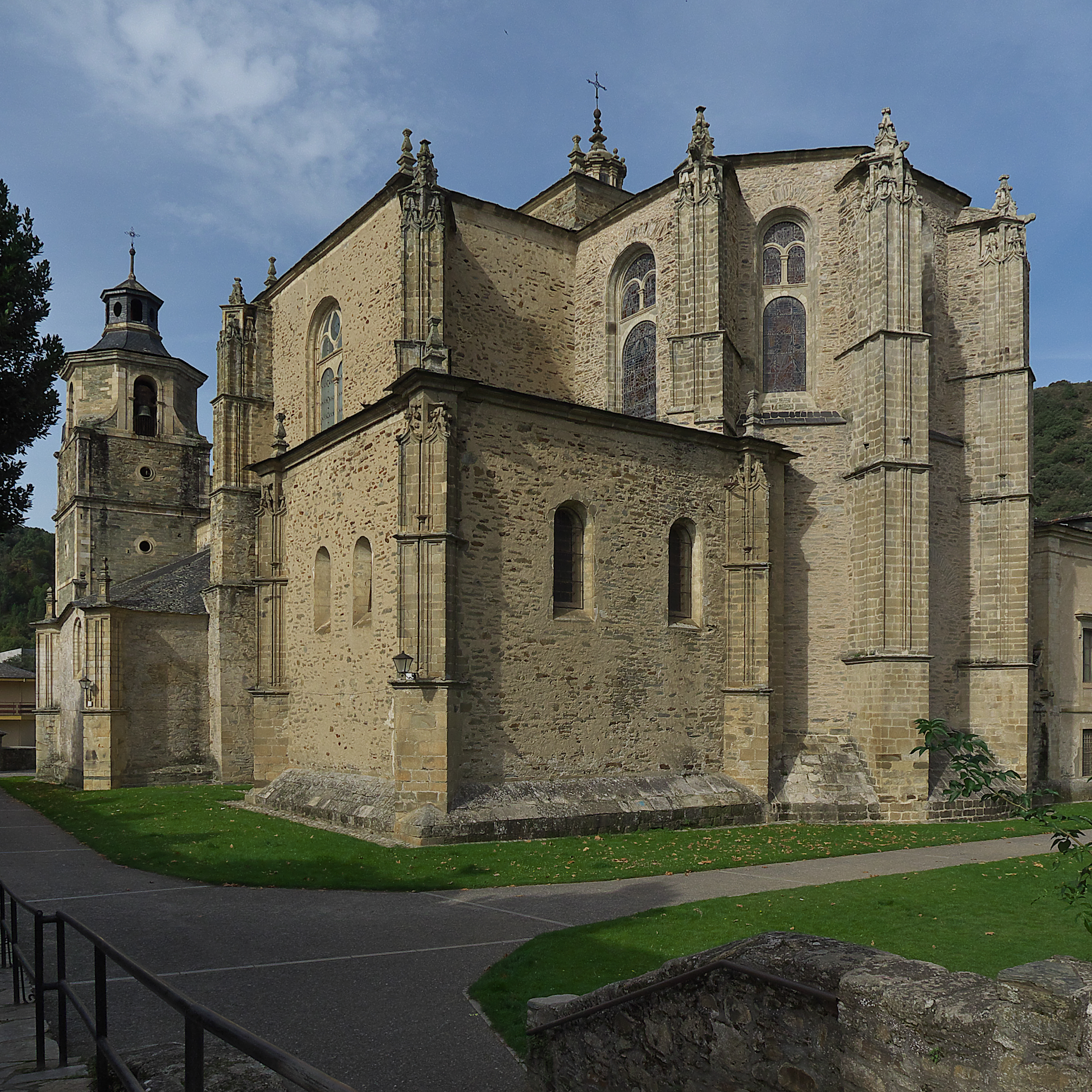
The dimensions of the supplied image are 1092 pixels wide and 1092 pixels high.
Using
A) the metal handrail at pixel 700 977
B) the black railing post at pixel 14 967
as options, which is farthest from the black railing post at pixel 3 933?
the metal handrail at pixel 700 977

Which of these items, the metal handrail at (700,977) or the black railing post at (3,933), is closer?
the metal handrail at (700,977)

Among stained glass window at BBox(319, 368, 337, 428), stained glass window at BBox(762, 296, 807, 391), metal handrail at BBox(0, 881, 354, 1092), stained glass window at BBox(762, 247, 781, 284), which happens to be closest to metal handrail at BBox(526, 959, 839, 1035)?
metal handrail at BBox(0, 881, 354, 1092)

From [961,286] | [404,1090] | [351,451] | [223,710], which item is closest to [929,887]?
[404,1090]

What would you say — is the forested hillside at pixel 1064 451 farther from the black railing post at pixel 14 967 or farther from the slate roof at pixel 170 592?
the black railing post at pixel 14 967

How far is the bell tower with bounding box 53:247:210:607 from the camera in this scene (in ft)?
118

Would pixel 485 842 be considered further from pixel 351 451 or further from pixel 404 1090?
pixel 404 1090

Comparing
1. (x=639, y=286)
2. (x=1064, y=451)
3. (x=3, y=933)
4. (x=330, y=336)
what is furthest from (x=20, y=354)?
(x=1064, y=451)

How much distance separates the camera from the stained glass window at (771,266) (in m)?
22.1

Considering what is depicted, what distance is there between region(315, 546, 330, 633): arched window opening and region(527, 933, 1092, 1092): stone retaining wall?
15.1 meters

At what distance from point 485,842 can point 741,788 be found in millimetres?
5985

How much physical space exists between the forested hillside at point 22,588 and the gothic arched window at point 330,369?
2357 inches

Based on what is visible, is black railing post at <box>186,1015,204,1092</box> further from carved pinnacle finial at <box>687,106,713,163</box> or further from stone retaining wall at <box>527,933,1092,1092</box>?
carved pinnacle finial at <box>687,106,713,163</box>

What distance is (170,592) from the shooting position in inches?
1050

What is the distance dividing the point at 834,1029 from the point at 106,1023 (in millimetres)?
3428
